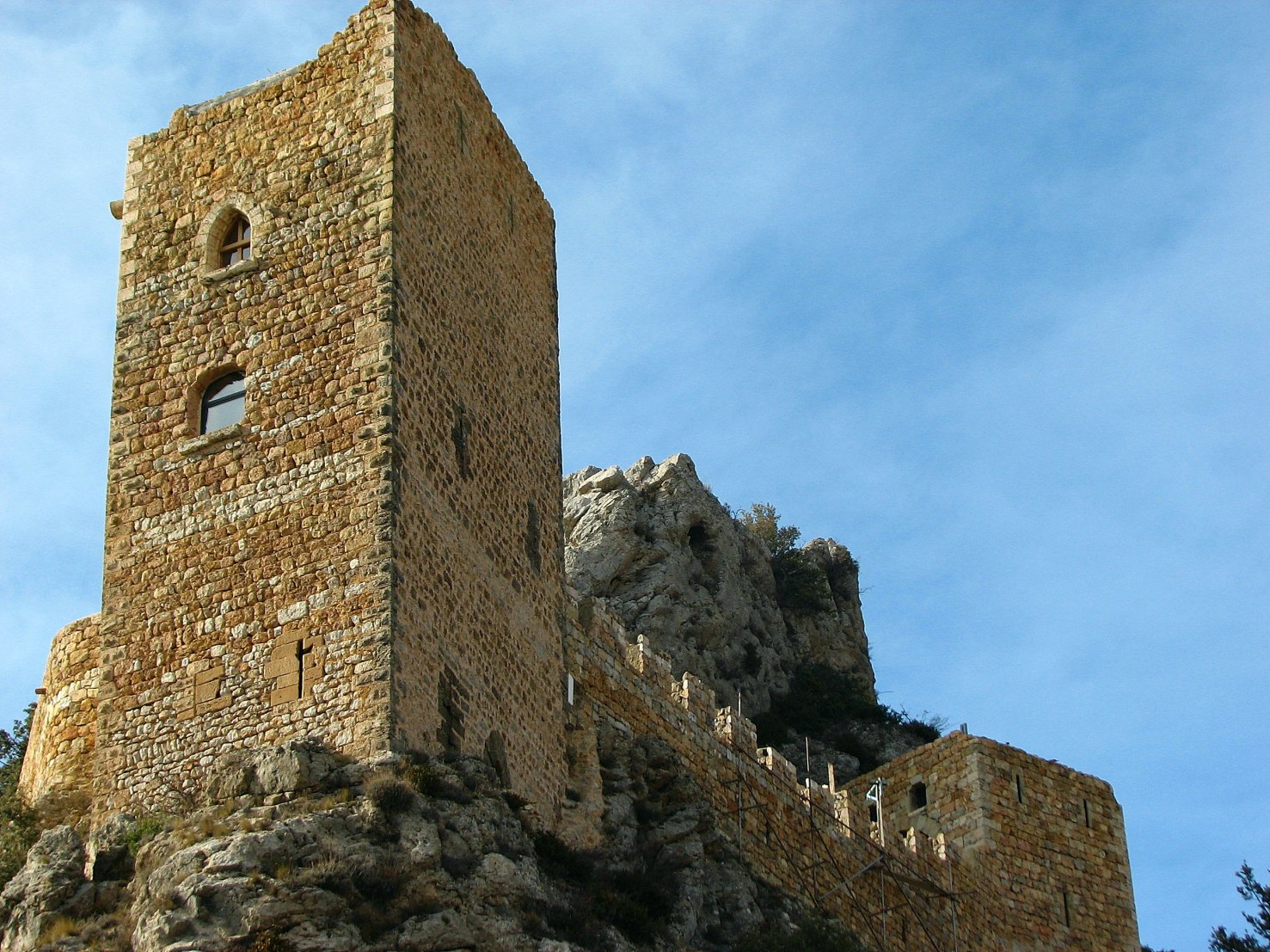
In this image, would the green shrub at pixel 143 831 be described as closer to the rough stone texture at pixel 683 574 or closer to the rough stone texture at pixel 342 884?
the rough stone texture at pixel 342 884

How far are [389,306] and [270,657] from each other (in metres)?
4.14

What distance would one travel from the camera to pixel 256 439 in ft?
83.8

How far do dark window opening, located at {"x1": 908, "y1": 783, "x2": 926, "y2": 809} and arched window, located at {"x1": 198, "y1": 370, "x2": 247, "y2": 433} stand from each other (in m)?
16.5

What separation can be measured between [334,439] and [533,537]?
3836 millimetres

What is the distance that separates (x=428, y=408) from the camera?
2584 cm

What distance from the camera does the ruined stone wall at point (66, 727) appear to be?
25.1m

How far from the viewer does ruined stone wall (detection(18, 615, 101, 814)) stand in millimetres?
25125

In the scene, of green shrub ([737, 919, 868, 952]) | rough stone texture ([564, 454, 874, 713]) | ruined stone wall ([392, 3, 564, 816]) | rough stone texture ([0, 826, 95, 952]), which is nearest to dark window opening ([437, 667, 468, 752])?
ruined stone wall ([392, 3, 564, 816])

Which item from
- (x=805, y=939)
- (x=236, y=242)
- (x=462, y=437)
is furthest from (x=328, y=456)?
(x=805, y=939)

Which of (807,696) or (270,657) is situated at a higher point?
(807,696)

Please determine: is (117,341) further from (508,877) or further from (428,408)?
(508,877)

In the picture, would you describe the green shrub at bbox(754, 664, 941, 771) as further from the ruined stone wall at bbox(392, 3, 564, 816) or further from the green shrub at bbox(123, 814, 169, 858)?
the green shrub at bbox(123, 814, 169, 858)

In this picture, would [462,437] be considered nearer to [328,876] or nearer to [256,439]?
[256,439]

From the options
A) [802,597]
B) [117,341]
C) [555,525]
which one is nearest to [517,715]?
[555,525]
